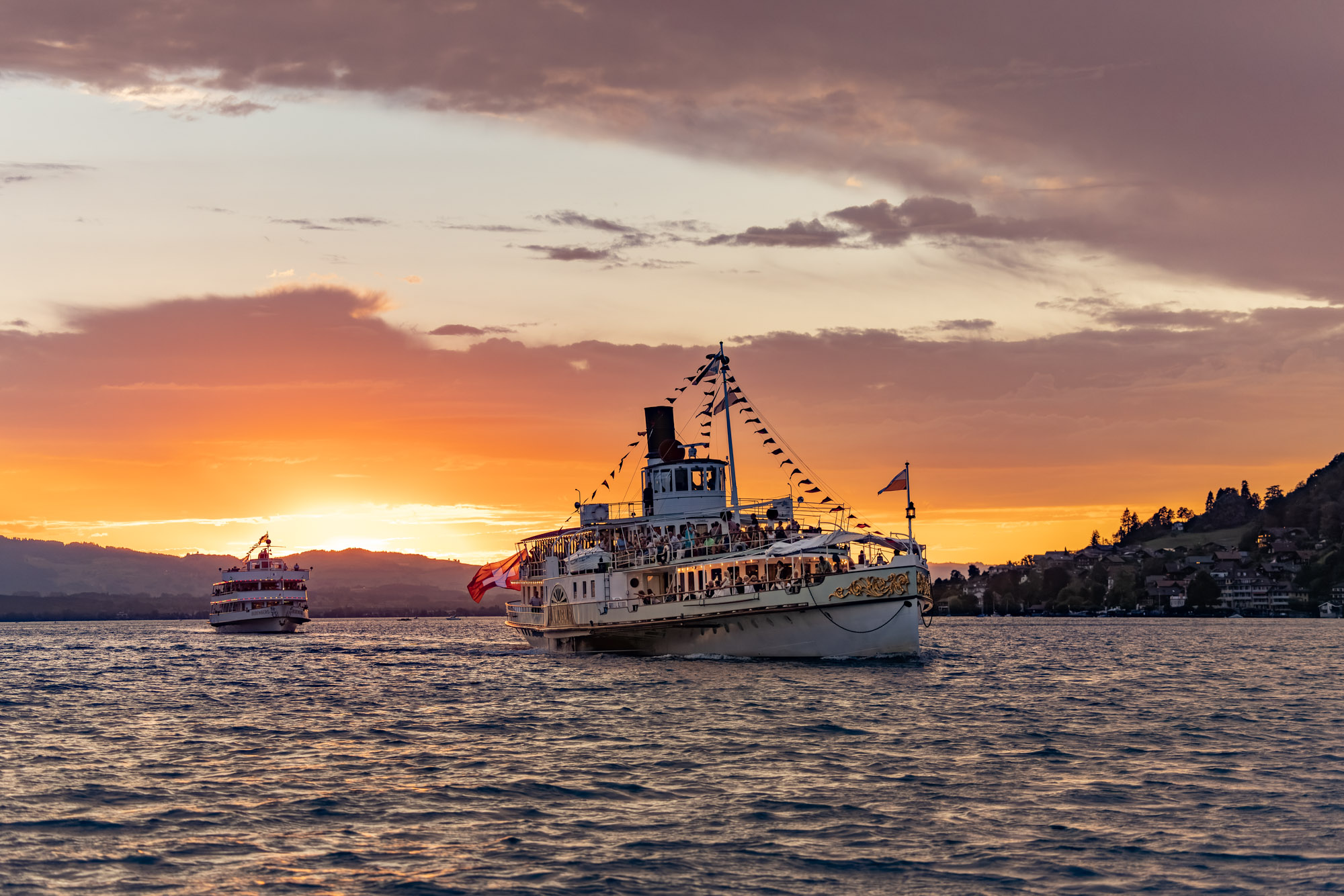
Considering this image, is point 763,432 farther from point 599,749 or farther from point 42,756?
point 42,756

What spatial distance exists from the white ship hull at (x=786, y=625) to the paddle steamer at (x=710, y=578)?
0.07 meters

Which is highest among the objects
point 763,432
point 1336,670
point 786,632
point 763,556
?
point 763,432

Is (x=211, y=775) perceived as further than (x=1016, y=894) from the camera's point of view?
Yes

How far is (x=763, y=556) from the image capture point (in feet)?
209

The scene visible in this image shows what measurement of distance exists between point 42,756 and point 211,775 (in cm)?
795

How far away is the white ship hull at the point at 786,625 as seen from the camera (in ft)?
205

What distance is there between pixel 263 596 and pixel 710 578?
375 feet

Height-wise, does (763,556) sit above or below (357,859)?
above

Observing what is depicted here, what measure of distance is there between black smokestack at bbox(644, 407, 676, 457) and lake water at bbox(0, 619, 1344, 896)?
86.5 feet

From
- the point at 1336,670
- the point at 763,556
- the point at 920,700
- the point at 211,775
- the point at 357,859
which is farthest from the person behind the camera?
the point at 1336,670

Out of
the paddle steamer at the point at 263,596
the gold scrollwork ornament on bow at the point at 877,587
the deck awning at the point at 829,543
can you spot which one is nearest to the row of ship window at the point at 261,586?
the paddle steamer at the point at 263,596

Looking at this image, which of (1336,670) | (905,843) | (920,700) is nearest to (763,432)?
(920,700)

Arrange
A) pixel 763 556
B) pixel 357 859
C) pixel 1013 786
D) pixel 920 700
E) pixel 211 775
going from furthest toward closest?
pixel 763 556 → pixel 920 700 → pixel 211 775 → pixel 1013 786 → pixel 357 859

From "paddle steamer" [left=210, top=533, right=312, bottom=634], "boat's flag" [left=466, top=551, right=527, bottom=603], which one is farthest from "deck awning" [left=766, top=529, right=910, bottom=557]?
"paddle steamer" [left=210, top=533, right=312, bottom=634]
